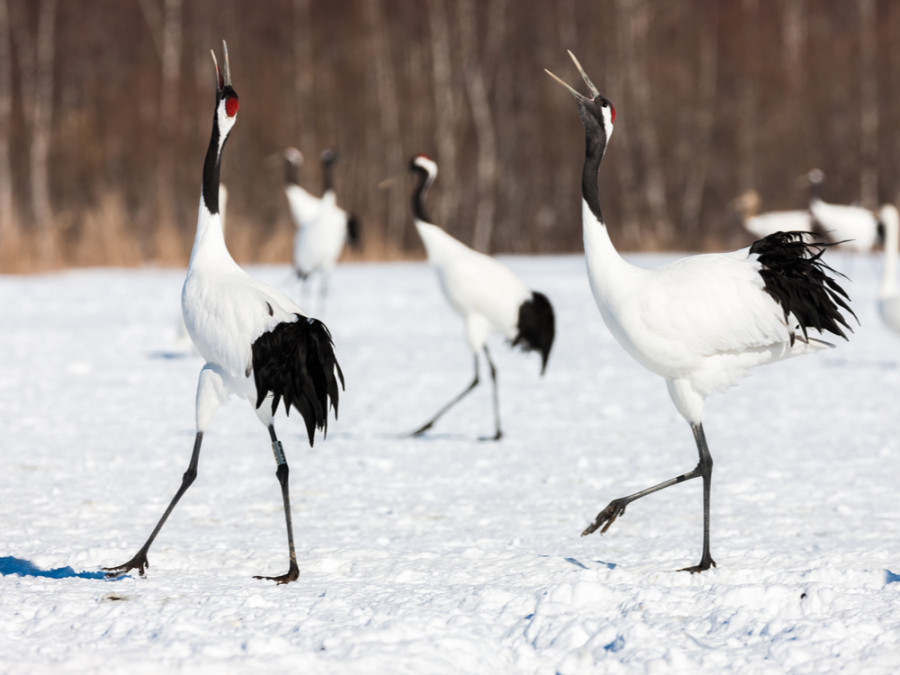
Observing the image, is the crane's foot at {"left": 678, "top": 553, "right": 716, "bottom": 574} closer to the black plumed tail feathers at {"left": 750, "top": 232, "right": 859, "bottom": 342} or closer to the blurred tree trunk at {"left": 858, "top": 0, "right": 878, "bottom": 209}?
the black plumed tail feathers at {"left": 750, "top": 232, "right": 859, "bottom": 342}

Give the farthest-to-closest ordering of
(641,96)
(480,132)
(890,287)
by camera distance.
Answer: (480,132), (641,96), (890,287)

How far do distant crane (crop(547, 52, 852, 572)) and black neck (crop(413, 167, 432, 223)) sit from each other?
3459 mm

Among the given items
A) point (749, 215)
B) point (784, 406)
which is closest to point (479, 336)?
point (784, 406)

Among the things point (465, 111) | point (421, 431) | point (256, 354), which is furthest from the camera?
point (465, 111)

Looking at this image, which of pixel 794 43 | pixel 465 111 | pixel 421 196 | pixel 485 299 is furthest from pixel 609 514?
pixel 794 43

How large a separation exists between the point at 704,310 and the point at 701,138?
2387cm

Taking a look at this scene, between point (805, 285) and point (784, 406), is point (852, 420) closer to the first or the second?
point (784, 406)

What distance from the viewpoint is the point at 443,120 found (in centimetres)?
2428

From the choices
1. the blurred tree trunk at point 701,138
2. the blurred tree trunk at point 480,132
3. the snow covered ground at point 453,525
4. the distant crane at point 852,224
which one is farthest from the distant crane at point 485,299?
the blurred tree trunk at point 701,138

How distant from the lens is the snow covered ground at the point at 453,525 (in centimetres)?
299

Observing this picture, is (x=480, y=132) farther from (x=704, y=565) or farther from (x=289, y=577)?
(x=289, y=577)

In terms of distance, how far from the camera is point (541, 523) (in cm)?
458

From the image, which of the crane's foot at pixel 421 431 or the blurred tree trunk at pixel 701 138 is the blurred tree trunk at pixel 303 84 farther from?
the crane's foot at pixel 421 431

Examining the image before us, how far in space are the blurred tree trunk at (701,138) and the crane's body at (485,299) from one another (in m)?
19.5
